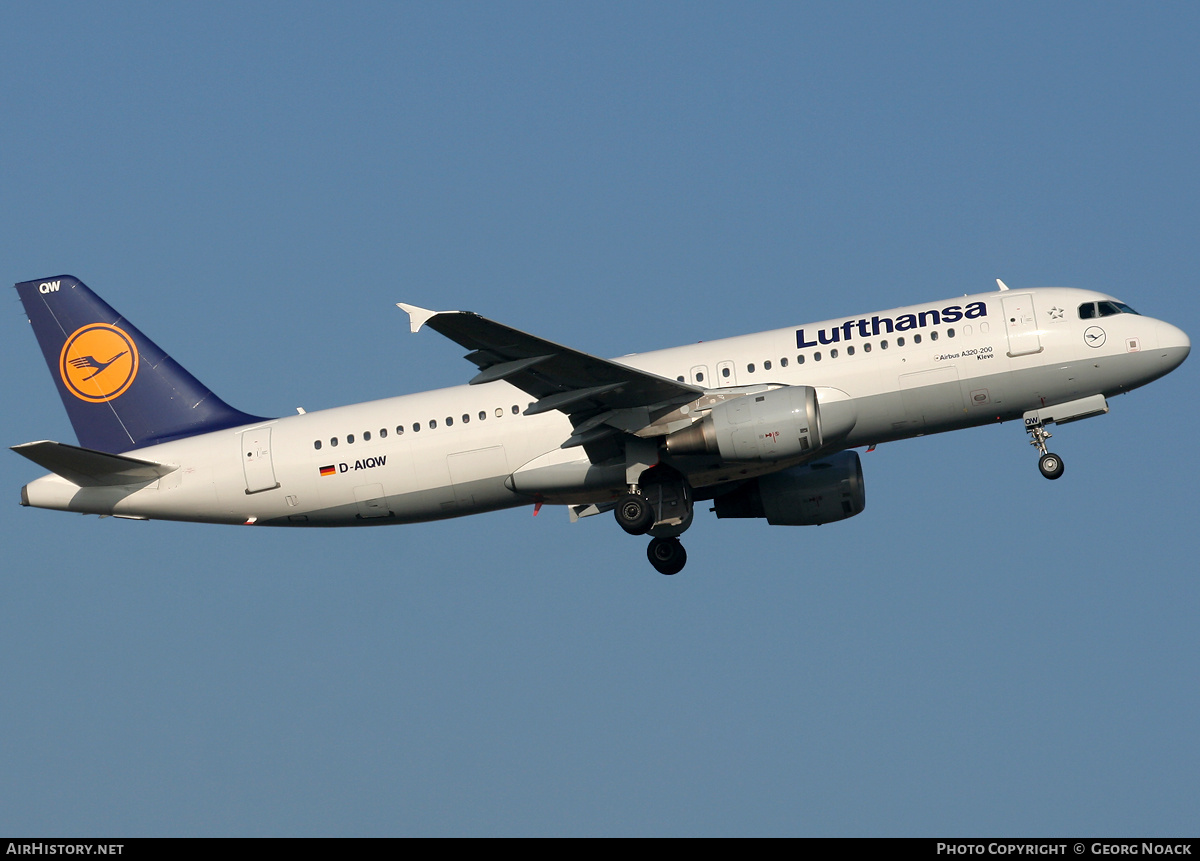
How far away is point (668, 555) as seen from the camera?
39469 mm

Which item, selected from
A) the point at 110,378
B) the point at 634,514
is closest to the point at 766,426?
the point at 634,514

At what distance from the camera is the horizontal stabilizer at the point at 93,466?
35.1 meters

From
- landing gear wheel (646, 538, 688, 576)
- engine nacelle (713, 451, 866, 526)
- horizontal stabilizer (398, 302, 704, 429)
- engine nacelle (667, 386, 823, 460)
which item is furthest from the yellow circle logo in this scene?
engine nacelle (713, 451, 866, 526)

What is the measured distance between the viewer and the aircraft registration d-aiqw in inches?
1341

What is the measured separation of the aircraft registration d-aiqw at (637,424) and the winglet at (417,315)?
1457mm

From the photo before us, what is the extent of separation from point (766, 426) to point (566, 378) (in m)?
4.87

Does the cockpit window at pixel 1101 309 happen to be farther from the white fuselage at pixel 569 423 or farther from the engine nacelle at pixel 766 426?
the engine nacelle at pixel 766 426

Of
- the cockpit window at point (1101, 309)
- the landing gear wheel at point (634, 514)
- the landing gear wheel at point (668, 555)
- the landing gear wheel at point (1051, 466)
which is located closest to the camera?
the cockpit window at point (1101, 309)

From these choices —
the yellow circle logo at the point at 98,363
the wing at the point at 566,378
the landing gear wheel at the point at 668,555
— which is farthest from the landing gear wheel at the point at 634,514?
the yellow circle logo at the point at 98,363

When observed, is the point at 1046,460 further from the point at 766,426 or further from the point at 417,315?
the point at 417,315

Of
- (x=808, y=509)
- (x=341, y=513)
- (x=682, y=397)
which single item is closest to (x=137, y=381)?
(x=341, y=513)

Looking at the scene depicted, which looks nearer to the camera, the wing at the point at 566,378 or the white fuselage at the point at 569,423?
the wing at the point at 566,378

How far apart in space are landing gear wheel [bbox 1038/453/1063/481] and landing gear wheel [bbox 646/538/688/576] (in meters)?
10.0
